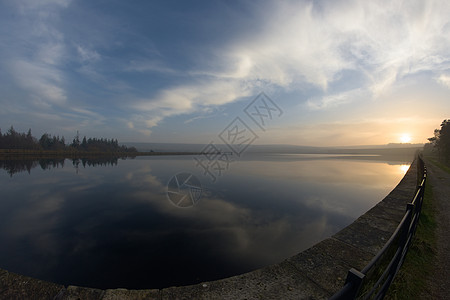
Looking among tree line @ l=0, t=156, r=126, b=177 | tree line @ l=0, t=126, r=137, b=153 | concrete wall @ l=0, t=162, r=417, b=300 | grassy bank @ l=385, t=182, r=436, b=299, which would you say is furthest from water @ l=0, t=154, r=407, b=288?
tree line @ l=0, t=126, r=137, b=153

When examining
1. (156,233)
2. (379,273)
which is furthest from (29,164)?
(379,273)

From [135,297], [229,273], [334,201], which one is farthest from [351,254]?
[334,201]

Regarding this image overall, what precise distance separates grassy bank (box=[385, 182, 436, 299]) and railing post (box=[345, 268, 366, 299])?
229 cm

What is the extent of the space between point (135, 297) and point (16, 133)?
123163 mm

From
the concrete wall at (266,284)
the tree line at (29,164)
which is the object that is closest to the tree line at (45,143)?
the tree line at (29,164)

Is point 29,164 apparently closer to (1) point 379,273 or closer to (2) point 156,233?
(2) point 156,233

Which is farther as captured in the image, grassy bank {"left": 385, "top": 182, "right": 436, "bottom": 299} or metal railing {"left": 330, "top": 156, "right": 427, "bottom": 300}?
grassy bank {"left": 385, "top": 182, "right": 436, "bottom": 299}

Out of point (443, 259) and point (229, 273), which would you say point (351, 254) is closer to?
point (443, 259)

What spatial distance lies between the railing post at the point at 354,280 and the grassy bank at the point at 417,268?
7.53ft

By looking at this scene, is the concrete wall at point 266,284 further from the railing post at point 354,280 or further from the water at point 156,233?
the water at point 156,233

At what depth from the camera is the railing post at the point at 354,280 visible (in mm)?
1165

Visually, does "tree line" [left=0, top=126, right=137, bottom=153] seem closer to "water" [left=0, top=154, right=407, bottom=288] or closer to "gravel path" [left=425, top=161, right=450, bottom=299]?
"water" [left=0, top=154, right=407, bottom=288]

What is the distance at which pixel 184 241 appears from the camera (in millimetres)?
6426

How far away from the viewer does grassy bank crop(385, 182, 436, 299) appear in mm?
2602
